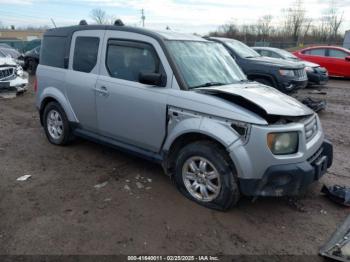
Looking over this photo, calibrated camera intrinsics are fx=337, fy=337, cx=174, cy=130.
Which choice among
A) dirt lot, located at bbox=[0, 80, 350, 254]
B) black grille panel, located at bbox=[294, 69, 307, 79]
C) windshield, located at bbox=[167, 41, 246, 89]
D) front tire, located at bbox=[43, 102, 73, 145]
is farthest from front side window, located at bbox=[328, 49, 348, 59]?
front tire, located at bbox=[43, 102, 73, 145]

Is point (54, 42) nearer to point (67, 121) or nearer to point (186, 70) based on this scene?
point (67, 121)

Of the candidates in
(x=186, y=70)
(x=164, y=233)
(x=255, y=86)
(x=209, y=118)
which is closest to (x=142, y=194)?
(x=164, y=233)

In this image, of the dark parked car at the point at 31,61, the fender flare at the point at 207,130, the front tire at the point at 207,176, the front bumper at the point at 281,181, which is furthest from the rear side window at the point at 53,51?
the dark parked car at the point at 31,61

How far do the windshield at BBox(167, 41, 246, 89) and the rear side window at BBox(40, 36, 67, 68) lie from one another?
2.13 metres

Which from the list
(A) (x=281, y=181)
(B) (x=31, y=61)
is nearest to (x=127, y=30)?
(A) (x=281, y=181)

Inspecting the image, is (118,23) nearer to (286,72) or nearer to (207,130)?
(207,130)

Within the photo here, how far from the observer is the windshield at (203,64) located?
13.6 ft

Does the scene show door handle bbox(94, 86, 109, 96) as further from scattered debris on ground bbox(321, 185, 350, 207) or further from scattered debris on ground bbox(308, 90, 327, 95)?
scattered debris on ground bbox(308, 90, 327, 95)

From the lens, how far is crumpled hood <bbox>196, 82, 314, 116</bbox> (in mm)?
3562

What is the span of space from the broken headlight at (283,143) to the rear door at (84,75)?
2.65m

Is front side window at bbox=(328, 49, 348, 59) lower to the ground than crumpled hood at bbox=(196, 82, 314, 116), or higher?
higher

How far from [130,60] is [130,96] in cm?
51

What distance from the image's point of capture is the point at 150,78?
13.0 feet

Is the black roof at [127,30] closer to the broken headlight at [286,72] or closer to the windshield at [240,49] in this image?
the broken headlight at [286,72]
